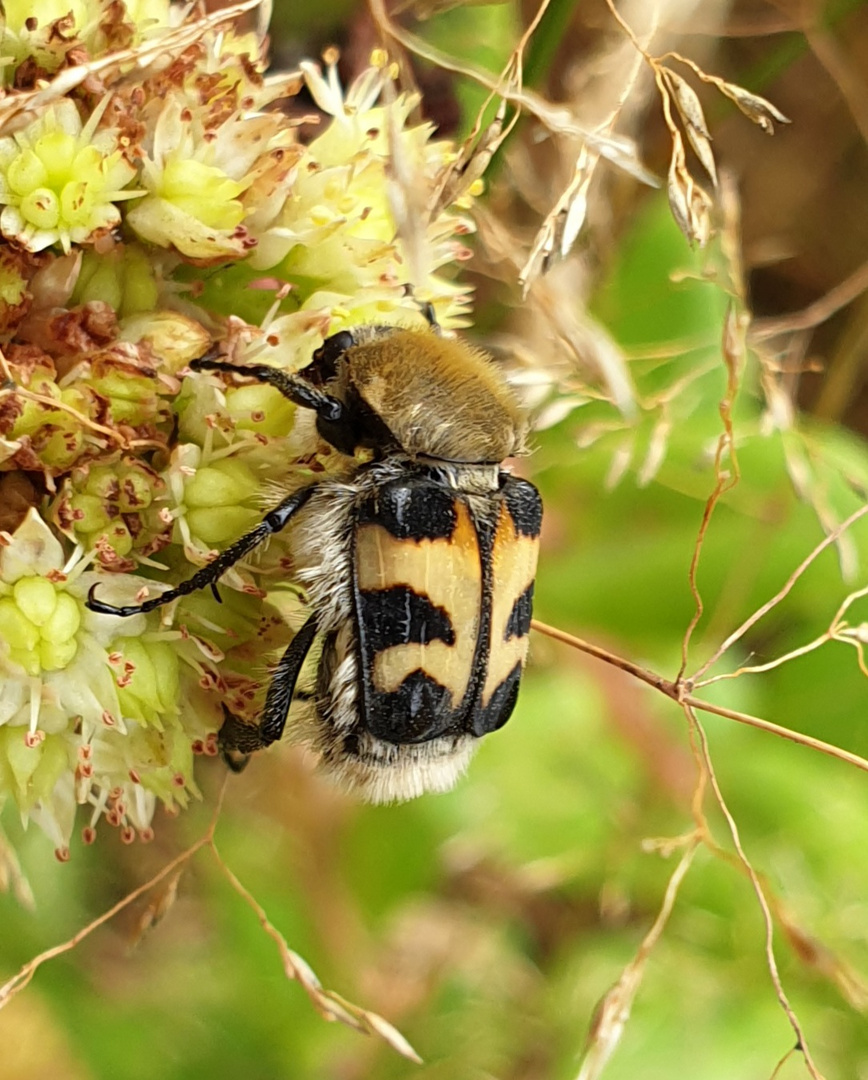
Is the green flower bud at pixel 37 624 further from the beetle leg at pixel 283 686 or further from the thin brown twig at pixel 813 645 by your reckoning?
the thin brown twig at pixel 813 645

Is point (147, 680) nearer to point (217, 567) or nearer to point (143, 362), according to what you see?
point (217, 567)

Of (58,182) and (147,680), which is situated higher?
(58,182)

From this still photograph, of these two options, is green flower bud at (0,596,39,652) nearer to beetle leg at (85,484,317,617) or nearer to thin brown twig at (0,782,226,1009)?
beetle leg at (85,484,317,617)

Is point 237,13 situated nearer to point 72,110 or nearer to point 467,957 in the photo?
point 72,110

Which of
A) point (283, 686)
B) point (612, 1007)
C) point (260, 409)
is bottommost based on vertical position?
point (612, 1007)

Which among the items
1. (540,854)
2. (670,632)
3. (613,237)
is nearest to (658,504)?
(670,632)

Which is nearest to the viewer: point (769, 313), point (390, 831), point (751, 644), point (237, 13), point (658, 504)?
point (237, 13)

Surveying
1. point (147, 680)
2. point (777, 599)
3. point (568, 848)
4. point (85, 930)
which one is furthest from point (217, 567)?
point (568, 848)
